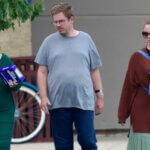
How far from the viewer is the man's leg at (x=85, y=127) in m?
5.92

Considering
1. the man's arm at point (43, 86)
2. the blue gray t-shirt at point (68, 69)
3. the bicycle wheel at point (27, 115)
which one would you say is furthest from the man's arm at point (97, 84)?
the bicycle wheel at point (27, 115)

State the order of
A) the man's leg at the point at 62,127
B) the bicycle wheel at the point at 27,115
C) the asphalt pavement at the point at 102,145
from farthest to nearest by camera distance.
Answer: the bicycle wheel at the point at 27,115 → the asphalt pavement at the point at 102,145 → the man's leg at the point at 62,127

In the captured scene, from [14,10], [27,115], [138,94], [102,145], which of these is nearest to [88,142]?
[138,94]

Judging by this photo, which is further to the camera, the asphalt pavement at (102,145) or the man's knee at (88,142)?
the asphalt pavement at (102,145)

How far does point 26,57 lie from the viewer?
880 centimetres

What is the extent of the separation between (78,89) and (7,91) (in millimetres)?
675

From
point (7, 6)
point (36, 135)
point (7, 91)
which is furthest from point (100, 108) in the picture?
point (36, 135)

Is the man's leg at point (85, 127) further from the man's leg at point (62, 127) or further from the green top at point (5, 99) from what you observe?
the green top at point (5, 99)

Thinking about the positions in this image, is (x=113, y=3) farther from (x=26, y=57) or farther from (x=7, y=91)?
(x=7, y=91)

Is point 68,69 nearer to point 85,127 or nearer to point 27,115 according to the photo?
point 85,127

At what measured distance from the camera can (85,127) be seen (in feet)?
19.5

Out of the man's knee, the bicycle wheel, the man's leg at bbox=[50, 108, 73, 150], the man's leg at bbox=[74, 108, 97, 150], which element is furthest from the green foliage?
the bicycle wheel

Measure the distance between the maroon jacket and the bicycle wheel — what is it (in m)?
3.65

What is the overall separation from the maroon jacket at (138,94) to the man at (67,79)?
686 mm
